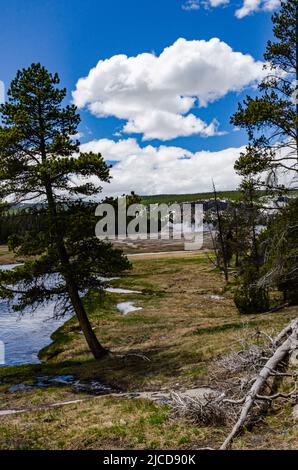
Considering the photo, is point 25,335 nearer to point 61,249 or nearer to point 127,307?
point 127,307

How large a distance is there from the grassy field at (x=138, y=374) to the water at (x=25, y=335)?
1.05m

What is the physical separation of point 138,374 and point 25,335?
49.7 ft

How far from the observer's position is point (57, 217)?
1872 centimetres

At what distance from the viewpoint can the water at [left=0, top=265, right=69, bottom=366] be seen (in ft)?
80.3

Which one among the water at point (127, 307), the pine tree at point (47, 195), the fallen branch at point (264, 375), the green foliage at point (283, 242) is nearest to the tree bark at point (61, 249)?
the pine tree at point (47, 195)

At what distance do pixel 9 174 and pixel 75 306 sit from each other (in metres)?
6.98

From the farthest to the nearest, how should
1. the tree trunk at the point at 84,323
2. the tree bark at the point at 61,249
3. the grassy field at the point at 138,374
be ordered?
the tree trunk at the point at 84,323, the tree bark at the point at 61,249, the grassy field at the point at 138,374

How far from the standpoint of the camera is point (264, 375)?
961 centimetres

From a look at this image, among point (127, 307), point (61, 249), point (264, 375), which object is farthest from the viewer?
point (127, 307)

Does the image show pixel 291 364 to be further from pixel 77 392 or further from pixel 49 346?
pixel 49 346

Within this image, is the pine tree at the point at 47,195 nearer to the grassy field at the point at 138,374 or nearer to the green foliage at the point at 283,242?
the grassy field at the point at 138,374

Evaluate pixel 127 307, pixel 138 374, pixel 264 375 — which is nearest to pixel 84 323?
pixel 138 374

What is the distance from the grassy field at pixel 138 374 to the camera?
8.73 m

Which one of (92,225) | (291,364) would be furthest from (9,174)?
(291,364)
